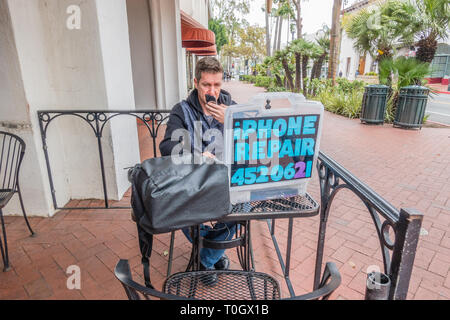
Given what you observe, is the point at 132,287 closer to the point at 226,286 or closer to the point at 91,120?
the point at 226,286

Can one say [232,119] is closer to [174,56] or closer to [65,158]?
[65,158]

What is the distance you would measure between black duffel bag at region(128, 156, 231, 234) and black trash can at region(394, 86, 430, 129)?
856 cm

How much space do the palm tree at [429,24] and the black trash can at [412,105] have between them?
167cm

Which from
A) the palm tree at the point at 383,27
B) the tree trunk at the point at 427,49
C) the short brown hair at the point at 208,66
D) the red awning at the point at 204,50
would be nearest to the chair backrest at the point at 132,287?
the short brown hair at the point at 208,66

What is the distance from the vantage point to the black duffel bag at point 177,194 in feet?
3.81

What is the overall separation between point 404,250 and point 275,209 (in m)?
0.66

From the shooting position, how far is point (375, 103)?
27.8 ft

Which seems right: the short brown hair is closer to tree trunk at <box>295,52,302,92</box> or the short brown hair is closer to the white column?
the white column

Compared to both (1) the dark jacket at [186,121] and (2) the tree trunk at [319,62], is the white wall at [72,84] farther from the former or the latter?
(2) the tree trunk at [319,62]

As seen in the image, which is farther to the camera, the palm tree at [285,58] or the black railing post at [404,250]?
the palm tree at [285,58]

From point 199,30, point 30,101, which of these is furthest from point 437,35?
point 30,101

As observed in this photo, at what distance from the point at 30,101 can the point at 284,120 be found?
2777 mm

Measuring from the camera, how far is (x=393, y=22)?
9.95 meters

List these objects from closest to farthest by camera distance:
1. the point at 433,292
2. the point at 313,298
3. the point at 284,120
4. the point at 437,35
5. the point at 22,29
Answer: the point at 313,298 → the point at 284,120 → the point at 433,292 → the point at 22,29 → the point at 437,35
